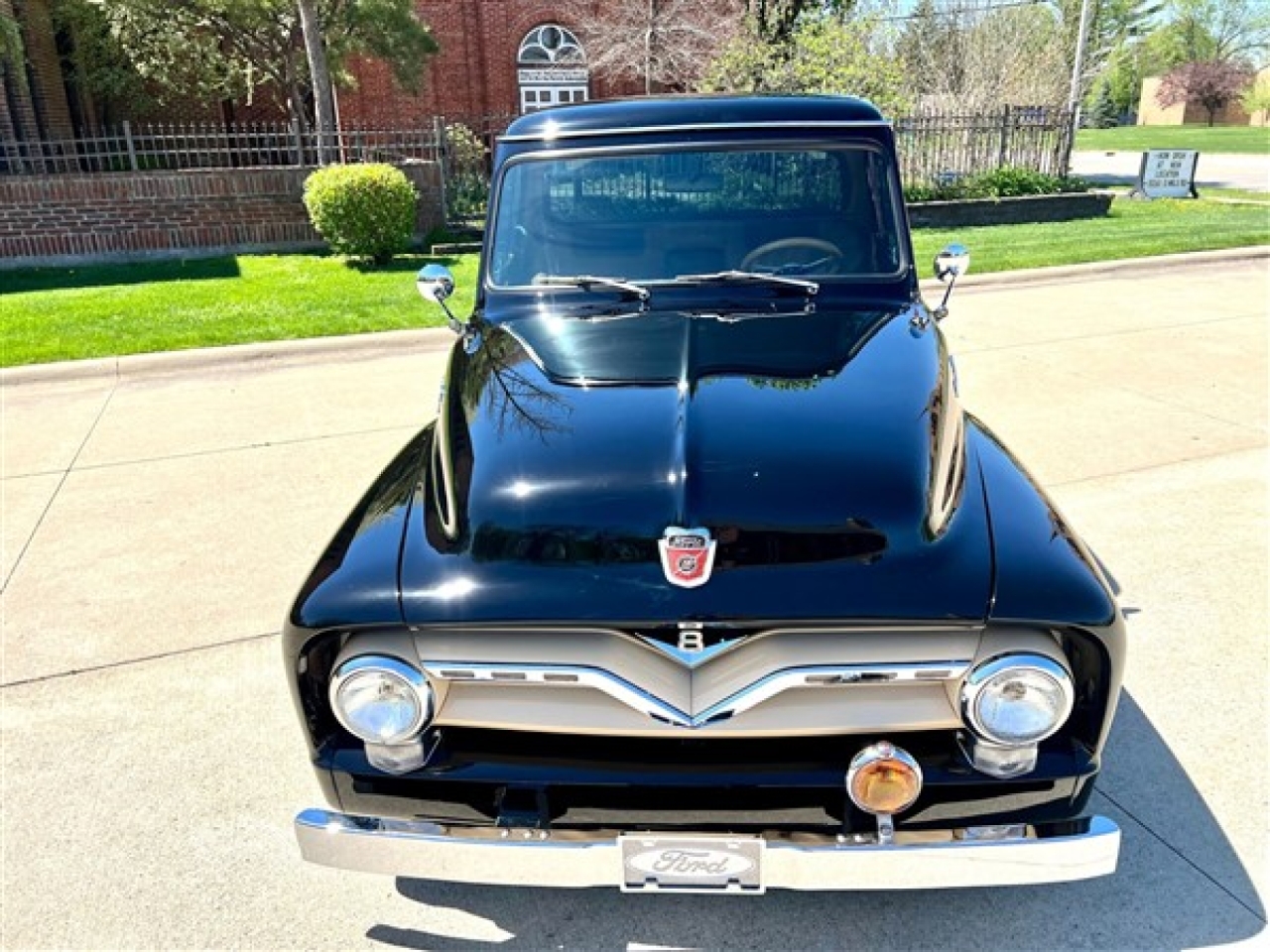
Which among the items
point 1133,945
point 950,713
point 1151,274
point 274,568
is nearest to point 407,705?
point 950,713

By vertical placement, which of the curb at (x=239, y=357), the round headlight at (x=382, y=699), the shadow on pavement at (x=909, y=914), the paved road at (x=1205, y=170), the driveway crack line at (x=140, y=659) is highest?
the round headlight at (x=382, y=699)

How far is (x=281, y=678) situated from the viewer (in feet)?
11.8

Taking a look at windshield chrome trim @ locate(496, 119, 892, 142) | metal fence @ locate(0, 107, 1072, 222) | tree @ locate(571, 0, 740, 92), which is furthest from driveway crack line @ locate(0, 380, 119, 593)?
tree @ locate(571, 0, 740, 92)

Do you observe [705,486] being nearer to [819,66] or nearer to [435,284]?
[435,284]

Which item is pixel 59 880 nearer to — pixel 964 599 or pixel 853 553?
pixel 853 553

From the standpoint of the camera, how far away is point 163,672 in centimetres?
365

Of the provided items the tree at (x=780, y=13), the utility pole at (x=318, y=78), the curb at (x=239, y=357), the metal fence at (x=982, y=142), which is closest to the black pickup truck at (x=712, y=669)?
the curb at (x=239, y=357)

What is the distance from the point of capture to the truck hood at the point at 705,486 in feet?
6.57

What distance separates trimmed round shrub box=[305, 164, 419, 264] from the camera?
35.9 ft

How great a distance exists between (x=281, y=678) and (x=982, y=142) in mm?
15405

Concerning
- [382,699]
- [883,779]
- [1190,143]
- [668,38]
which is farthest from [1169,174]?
[1190,143]

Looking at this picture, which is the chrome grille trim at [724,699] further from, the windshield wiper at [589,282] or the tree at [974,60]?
the tree at [974,60]

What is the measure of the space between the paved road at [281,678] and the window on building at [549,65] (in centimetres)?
1987

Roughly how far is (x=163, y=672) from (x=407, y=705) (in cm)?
207
